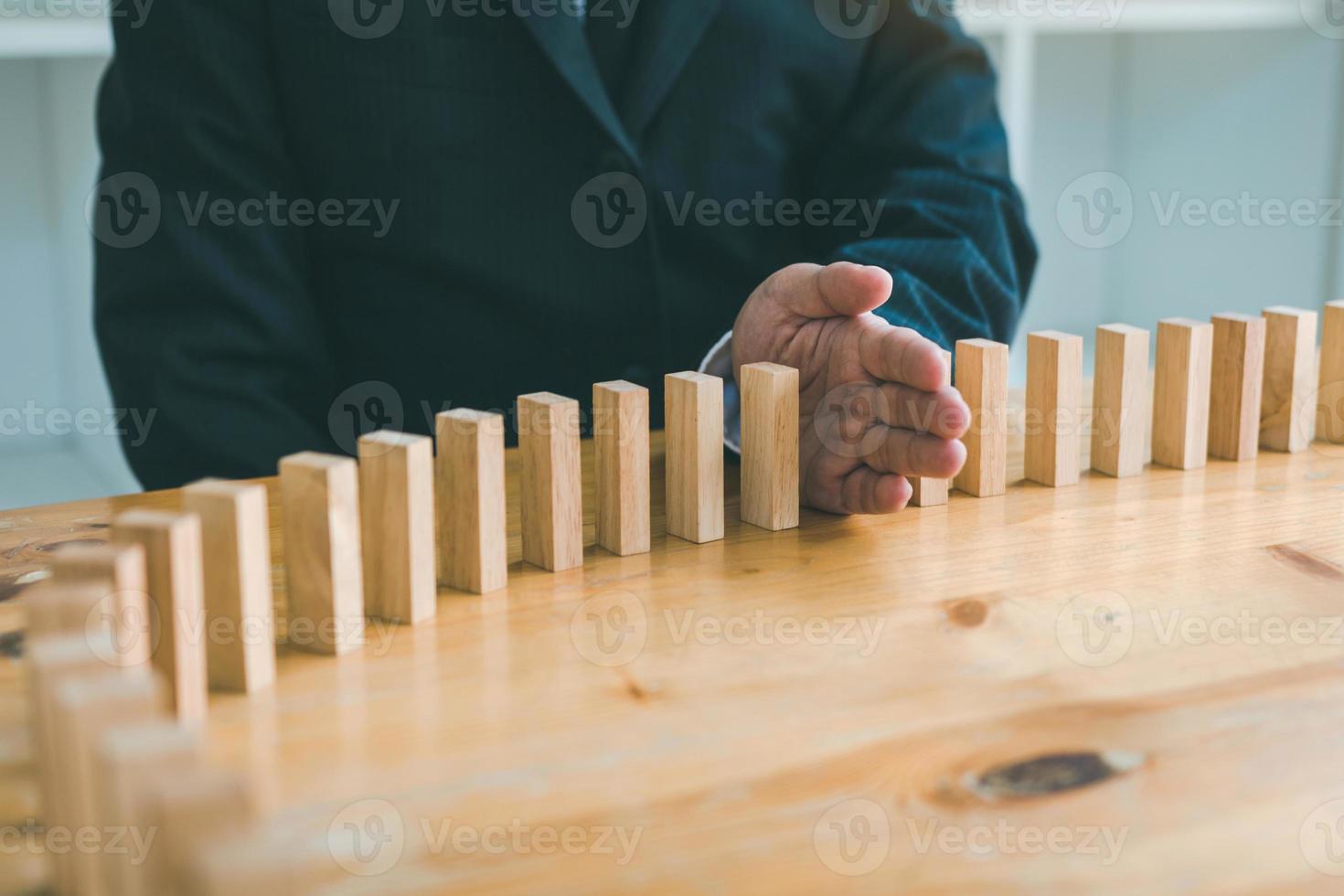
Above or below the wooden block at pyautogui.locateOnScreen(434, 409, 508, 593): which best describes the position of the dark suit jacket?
above

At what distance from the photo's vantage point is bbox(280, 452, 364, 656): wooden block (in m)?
0.57

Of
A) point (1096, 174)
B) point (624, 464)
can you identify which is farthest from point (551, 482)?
point (1096, 174)

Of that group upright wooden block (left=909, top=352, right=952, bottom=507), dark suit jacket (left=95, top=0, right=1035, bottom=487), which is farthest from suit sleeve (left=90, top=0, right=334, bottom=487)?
upright wooden block (left=909, top=352, right=952, bottom=507)

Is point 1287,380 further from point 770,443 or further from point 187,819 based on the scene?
point 187,819

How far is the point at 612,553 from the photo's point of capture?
0.72 metres

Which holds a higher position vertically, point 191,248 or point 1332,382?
point 191,248

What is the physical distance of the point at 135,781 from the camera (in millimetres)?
318

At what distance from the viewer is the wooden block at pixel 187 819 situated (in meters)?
0.30

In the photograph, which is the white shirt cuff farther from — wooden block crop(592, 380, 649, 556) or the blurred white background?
the blurred white background

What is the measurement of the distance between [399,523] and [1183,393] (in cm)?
58

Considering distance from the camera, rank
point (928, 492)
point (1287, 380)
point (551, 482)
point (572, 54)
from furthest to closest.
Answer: point (572, 54), point (1287, 380), point (928, 492), point (551, 482)

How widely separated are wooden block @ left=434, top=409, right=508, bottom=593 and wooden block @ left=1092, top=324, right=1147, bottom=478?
1.50 ft

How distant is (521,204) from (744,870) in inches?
34.1

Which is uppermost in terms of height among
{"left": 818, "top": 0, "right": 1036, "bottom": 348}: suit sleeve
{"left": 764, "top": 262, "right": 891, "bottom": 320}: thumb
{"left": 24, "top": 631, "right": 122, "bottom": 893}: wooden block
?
{"left": 818, "top": 0, "right": 1036, "bottom": 348}: suit sleeve
